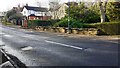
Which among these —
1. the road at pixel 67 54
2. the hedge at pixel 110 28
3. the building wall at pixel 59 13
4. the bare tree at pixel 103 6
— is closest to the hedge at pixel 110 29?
the hedge at pixel 110 28

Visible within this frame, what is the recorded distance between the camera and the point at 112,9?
107ft

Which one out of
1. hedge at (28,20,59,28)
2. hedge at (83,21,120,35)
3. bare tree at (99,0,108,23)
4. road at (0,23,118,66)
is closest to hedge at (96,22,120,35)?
hedge at (83,21,120,35)

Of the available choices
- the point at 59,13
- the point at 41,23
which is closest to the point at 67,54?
the point at 41,23

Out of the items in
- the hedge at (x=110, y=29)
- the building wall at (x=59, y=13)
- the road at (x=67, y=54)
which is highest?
the building wall at (x=59, y=13)

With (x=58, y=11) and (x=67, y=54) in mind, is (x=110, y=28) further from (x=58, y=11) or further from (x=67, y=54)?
(x=58, y=11)

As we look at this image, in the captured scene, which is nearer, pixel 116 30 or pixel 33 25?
pixel 116 30

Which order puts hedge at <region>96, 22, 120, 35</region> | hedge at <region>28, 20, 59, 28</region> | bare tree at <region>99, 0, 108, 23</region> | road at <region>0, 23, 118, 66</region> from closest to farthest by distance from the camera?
road at <region>0, 23, 118, 66</region>
hedge at <region>96, 22, 120, 35</region>
bare tree at <region>99, 0, 108, 23</region>
hedge at <region>28, 20, 59, 28</region>

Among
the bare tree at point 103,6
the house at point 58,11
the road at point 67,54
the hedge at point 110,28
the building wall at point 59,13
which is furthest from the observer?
the building wall at point 59,13

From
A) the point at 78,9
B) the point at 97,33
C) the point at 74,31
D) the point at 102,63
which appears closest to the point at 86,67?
the point at 102,63

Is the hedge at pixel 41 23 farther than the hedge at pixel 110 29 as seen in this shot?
Yes

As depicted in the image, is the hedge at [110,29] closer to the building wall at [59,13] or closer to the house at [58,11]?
the house at [58,11]

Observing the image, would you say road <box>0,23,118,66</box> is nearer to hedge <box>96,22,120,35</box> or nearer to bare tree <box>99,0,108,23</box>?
hedge <box>96,22,120,35</box>

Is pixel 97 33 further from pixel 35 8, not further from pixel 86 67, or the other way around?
pixel 35 8

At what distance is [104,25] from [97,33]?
156cm
